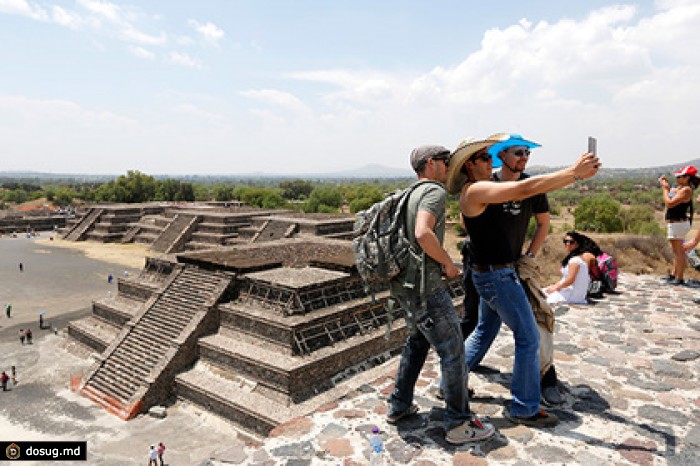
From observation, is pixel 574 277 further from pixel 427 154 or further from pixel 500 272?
pixel 427 154

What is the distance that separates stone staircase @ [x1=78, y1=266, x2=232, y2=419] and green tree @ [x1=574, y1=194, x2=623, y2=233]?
37864 millimetres

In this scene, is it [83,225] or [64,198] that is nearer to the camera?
[83,225]

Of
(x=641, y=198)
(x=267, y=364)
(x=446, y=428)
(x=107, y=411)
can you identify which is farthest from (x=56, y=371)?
(x=641, y=198)

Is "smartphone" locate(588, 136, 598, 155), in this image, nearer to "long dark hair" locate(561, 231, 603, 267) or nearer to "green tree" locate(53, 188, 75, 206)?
"long dark hair" locate(561, 231, 603, 267)

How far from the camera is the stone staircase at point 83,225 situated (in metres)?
41.2

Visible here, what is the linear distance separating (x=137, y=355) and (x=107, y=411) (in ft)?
5.29

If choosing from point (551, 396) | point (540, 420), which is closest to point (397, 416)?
point (540, 420)

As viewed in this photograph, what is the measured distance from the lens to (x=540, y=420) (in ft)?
12.0

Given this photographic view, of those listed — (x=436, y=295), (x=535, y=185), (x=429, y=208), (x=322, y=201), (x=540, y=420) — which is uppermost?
(x=535, y=185)

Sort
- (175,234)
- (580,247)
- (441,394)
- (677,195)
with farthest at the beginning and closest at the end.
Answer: (175,234)
(677,195)
(580,247)
(441,394)

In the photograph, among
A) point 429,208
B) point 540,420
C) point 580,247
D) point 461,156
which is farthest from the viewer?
point 580,247

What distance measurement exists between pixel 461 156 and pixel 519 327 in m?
1.44

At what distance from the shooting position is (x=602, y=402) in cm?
419

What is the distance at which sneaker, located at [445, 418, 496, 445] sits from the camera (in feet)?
11.0
